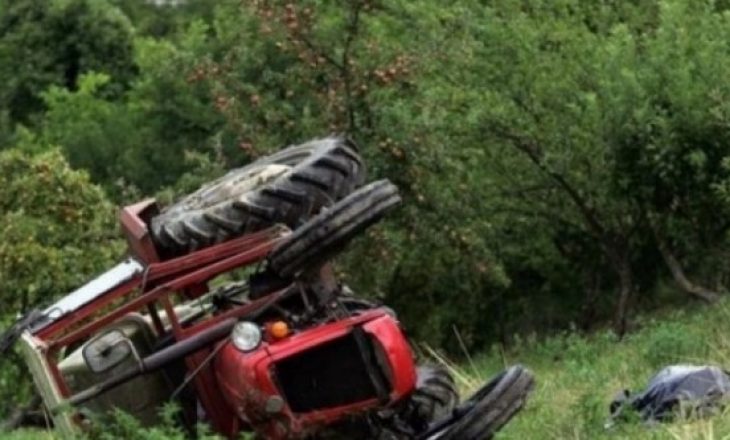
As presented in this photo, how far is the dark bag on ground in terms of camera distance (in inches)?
318

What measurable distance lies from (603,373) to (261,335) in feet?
12.6

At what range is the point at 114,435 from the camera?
7973mm

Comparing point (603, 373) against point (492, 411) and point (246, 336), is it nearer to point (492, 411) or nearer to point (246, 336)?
point (492, 411)

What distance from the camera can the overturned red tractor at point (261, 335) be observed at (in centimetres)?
816

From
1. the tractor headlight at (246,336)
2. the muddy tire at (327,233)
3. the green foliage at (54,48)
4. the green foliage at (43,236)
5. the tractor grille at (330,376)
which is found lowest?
the green foliage at (54,48)

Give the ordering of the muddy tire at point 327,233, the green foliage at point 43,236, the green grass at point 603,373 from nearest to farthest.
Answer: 1. the green grass at point 603,373
2. the muddy tire at point 327,233
3. the green foliage at point 43,236

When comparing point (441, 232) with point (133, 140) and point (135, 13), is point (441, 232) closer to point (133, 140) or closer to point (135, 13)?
point (133, 140)

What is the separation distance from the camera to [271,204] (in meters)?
8.92

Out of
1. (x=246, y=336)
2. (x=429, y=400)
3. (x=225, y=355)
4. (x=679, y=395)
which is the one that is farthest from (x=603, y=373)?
(x=246, y=336)

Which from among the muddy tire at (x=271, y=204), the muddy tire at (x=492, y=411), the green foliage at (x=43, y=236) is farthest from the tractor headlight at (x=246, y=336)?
the green foliage at (x=43, y=236)

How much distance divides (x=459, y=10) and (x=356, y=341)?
10750 millimetres

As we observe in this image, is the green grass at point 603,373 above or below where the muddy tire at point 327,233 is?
below

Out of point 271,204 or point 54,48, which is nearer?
point 271,204

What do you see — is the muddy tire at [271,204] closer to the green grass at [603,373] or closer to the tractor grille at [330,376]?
the tractor grille at [330,376]
